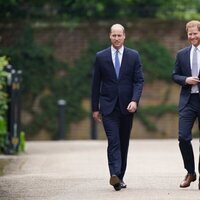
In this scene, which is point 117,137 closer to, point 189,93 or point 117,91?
point 117,91

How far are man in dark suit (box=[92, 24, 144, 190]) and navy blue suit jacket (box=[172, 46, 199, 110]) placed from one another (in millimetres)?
422

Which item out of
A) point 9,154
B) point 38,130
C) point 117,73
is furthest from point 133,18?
point 117,73

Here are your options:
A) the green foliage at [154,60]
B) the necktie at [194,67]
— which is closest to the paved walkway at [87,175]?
the necktie at [194,67]

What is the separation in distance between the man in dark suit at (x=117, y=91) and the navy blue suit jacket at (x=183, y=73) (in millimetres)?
422

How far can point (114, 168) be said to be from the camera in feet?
34.2

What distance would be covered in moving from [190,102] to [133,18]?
14430 millimetres

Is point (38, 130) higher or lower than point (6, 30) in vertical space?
lower

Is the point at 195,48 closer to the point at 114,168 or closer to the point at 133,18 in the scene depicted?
the point at 114,168

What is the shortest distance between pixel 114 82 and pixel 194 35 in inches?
40.8

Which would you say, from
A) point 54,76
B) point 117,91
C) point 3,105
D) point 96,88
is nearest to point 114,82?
point 117,91

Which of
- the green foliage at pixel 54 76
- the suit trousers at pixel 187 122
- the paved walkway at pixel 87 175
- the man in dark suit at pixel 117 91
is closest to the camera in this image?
the paved walkway at pixel 87 175

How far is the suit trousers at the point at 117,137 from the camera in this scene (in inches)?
413

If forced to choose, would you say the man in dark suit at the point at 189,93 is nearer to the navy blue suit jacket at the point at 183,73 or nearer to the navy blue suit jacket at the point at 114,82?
the navy blue suit jacket at the point at 183,73

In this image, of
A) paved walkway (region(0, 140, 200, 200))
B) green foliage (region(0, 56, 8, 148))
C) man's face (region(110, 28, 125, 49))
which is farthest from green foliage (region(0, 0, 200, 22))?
man's face (region(110, 28, 125, 49))
